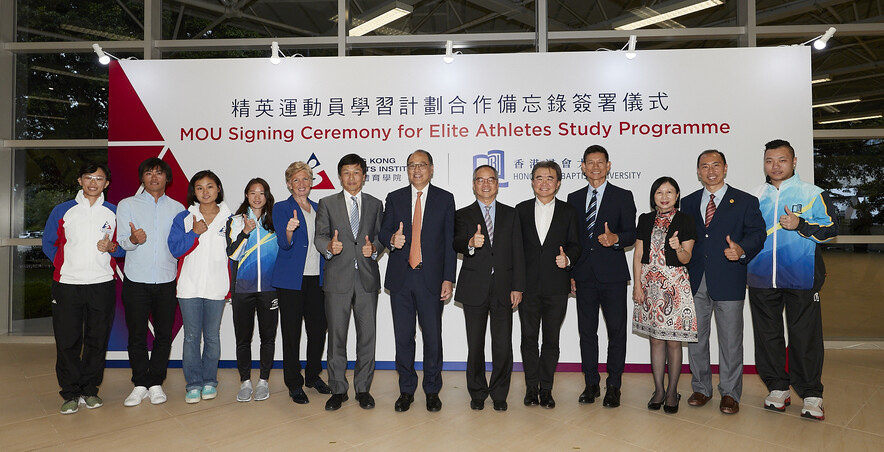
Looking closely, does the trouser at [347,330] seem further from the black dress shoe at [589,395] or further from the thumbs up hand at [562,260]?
the black dress shoe at [589,395]

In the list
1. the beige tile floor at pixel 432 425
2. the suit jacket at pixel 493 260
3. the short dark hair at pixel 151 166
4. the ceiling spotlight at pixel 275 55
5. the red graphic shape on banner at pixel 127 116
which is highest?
the ceiling spotlight at pixel 275 55

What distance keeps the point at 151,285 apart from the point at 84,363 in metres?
0.70

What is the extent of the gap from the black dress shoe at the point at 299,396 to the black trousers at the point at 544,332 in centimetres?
158

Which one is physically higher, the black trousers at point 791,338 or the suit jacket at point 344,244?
the suit jacket at point 344,244

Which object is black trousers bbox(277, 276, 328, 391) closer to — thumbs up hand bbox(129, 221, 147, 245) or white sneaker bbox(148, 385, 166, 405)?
white sneaker bbox(148, 385, 166, 405)

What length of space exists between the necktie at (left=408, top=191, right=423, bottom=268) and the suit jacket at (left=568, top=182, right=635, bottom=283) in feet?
3.64

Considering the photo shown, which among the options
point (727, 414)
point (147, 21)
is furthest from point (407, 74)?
point (727, 414)

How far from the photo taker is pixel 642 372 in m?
4.34

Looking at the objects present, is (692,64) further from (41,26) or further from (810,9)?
(41,26)

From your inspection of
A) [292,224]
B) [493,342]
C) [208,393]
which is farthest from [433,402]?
[208,393]

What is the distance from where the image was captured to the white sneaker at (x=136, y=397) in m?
3.44

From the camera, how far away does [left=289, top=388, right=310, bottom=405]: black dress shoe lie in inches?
137

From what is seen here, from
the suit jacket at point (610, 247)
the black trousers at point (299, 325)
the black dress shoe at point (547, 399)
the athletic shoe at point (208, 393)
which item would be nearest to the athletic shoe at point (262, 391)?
the black trousers at point (299, 325)

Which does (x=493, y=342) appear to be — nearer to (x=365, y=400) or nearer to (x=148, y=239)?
(x=365, y=400)
